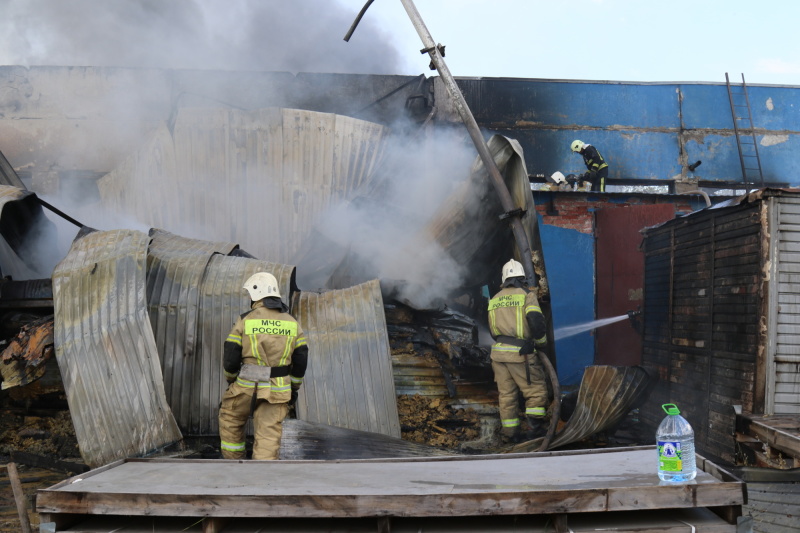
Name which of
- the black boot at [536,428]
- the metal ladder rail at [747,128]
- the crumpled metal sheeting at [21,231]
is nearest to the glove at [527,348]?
the black boot at [536,428]

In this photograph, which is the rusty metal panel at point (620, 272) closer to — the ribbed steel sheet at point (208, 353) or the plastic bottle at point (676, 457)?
the ribbed steel sheet at point (208, 353)

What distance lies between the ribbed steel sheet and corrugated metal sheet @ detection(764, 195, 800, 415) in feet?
13.7

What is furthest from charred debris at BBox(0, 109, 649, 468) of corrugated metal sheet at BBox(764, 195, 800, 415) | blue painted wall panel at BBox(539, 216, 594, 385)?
blue painted wall panel at BBox(539, 216, 594, 385)

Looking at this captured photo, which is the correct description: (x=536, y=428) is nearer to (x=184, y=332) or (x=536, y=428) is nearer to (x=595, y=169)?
(x=184, y=332)

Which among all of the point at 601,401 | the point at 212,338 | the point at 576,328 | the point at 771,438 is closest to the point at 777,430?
the point at 771,438

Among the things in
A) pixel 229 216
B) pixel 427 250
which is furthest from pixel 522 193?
pixel 229 216

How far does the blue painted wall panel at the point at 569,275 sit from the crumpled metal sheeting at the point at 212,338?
546 cm

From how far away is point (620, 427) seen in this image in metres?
A: 7.25

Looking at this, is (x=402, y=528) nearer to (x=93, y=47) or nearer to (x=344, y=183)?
(x=344, y=183)

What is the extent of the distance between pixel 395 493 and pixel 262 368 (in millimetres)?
2479

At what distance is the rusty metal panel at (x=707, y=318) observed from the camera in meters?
5.50

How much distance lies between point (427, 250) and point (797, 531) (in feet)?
14.4

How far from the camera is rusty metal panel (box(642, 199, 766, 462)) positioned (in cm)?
550

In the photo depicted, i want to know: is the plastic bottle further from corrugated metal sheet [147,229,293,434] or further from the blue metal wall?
the blue metal wall
